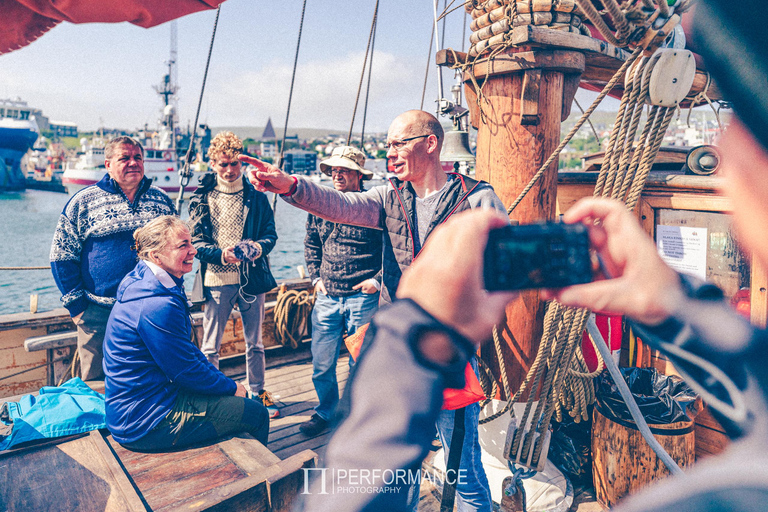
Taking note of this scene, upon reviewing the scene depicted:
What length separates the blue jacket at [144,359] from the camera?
219 centimetres

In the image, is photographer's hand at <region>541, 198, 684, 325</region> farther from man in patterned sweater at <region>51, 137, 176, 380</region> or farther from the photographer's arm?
man in patterned sweater at <region>51, 137, 176, 380</region>

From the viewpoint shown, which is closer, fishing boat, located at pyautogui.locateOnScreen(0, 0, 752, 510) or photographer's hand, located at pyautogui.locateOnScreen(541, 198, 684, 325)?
Answer: photographer's hand, located at pyautogui.locateOnScreen(541, 198, 684, 325)

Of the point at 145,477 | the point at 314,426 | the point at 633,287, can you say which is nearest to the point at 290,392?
the point at 314,426

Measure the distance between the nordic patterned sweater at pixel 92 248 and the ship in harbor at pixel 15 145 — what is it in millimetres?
51026

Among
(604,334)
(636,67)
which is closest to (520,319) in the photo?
(604,334)

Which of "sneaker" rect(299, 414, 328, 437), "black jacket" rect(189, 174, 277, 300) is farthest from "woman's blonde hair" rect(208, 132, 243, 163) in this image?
"sneaker" rect(299, 414, 328, 437)

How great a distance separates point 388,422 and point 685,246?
2773 mm

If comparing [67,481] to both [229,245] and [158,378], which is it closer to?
[158,378]

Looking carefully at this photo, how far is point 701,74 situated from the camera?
306 cm

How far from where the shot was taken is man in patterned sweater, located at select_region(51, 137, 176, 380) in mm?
2936

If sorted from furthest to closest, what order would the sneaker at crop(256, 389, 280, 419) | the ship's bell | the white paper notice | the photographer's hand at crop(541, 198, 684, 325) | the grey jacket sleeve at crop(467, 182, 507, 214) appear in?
the ship's bell, the sneaker at crop(256, 389, 280, 419), the white paper notice, the grey jacket sleeve at crop(467, 182, 507, 214), the photographer's hand at crop(541, 198, 684, 325)

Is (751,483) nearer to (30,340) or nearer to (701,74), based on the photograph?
(701,74)

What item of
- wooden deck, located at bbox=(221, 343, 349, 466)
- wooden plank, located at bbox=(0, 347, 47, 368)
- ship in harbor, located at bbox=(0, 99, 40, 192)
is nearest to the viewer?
wooden deck, located at bbox=(221, 343, 349, 466)

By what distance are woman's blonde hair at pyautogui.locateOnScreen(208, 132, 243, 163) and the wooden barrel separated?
2693 mm
